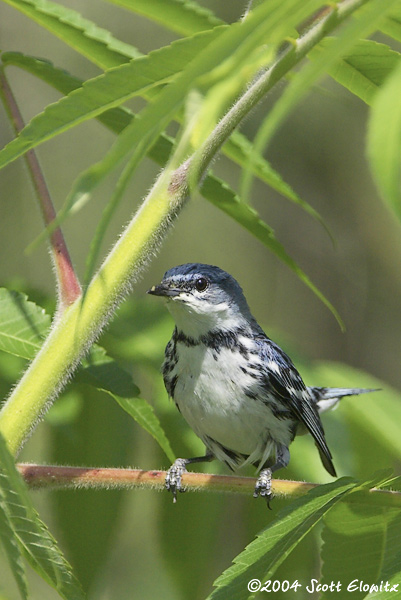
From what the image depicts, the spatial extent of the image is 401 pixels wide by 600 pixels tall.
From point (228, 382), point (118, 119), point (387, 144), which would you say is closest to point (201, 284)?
point (228, 382)

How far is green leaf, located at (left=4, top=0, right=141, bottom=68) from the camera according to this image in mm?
1933

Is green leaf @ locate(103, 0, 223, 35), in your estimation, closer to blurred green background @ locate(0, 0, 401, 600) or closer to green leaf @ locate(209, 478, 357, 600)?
green leaf @ locate(209, 478, 357, 600)

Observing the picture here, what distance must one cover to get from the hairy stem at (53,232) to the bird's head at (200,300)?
1.18m

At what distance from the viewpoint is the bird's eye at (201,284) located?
3.55 metres

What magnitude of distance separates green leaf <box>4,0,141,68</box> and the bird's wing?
168cm

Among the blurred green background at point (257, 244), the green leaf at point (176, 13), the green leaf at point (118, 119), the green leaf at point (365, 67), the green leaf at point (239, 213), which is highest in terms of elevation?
the green leaf at point (365, 67)

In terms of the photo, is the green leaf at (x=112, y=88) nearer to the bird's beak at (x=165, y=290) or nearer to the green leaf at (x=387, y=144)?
the green leaf at (x=387, y=144)

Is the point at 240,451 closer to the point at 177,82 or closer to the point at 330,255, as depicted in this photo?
the point at 177,82

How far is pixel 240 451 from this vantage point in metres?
3.48

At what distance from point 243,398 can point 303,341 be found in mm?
5604

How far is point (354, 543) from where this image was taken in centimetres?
187

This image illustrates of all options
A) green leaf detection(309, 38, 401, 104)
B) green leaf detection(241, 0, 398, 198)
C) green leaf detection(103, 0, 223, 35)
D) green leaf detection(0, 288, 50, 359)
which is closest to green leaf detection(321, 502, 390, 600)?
green leaf detection(0, 288, 50, 359)

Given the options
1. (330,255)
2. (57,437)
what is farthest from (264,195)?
(57,437)

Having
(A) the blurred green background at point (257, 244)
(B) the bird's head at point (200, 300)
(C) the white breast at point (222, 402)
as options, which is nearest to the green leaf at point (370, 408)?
(C) the white breast at point (222, 402)
